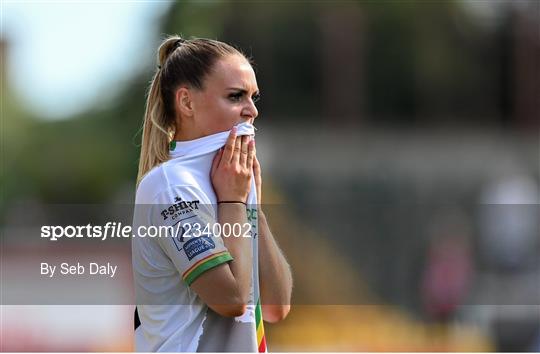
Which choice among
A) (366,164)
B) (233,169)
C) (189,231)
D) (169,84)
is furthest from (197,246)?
(366,164)

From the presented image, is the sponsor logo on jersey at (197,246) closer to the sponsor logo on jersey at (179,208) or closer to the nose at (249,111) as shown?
the sponsor logo on jersey at (179,208)

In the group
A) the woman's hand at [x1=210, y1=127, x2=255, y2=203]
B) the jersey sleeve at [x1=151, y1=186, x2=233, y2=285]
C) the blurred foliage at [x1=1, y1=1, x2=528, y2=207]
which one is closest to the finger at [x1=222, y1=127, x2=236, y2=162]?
the woman's hand at [x1=210, y1=127, x2=255, y2=203]

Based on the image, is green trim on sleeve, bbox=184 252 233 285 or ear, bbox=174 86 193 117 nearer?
green trim on sleeve, bbox=184 252 233 285

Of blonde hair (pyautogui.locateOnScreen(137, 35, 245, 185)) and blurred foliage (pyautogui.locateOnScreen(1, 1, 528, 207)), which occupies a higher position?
blurred foliage (pyautogui.locateOnScreen(1, 1, 528, 207))

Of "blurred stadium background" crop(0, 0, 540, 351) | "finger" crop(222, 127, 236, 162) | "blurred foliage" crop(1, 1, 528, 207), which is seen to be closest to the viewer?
"finger" crop(222, 127, 236, 162)

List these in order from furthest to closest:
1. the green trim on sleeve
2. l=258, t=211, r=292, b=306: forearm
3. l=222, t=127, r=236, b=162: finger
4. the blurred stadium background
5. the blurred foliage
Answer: the blurred foliage, the blurred stadium background, l=258, t=211, r=292, b=306: forearm, l=222, t=127, r=236, b=162: finger, the green trim on sleeve

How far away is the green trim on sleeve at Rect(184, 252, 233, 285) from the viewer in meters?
2.73

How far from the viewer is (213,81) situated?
2.88m

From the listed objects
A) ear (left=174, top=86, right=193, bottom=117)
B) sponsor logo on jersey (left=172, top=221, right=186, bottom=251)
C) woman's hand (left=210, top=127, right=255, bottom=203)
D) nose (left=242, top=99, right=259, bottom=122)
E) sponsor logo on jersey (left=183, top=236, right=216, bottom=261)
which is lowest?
sponsor logo on jersey (left=183, top=236, right=216, bottom=261)

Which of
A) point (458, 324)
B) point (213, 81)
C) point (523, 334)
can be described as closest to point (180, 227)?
point (213, 81)

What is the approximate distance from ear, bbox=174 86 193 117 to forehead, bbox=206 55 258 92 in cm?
7

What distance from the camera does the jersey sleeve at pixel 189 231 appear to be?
9.00 feet

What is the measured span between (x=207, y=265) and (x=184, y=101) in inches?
18.4

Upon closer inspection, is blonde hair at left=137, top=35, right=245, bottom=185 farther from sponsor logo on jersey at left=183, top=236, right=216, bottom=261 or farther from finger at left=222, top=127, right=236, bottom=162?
sponsor logo on jersey at left=183, top=236, right=216, bottom=261
